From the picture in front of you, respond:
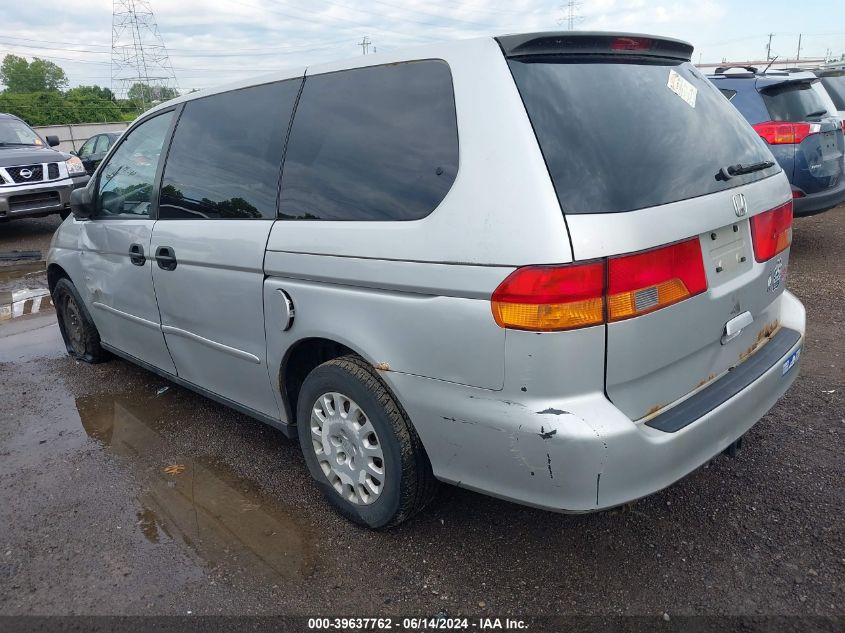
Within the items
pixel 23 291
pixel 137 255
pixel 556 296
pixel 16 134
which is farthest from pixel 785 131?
pixel 16 134

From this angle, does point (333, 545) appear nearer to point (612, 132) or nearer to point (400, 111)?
point (400, 111)

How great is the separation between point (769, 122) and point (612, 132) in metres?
5.08

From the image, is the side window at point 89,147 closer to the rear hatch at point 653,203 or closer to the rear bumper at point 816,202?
the rear bumper at point 816,202

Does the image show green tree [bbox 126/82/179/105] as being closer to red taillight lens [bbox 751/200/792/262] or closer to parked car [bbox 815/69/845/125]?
parked car [bbox 815/69/845/125]

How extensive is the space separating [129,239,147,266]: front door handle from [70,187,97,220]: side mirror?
694 millimetres

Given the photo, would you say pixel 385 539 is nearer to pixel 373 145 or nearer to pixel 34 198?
pixel 373 145

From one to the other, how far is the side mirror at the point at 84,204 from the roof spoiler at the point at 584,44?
3.05 m

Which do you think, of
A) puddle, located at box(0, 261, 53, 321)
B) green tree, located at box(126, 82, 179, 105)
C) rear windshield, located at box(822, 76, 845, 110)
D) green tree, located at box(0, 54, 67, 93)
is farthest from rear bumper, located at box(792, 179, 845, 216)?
green tree, located at box(0, 54, 67, 93)

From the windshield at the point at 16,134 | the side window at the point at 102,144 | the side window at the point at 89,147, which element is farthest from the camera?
the side window at the point at 89,147

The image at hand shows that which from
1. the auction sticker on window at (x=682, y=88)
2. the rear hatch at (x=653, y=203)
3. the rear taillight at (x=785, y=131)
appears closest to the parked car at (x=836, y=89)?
the rear taillight at (x=785, y=131)

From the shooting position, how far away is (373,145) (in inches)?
98.6

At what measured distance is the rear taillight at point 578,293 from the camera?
195cm

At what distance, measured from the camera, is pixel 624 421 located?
6.64 feet

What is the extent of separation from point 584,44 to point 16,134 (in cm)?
1205
